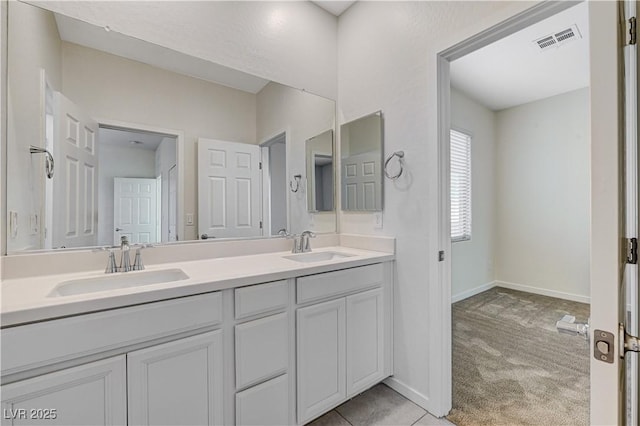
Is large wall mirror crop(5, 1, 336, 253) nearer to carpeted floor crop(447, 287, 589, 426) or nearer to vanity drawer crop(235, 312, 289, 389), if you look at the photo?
vanity drawer crop(235, 312, 289, 389)

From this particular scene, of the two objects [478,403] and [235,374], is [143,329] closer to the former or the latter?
[235,374]

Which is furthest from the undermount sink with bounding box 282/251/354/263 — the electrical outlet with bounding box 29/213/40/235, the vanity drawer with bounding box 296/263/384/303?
the electrical outlet with bounding box 29/213/40/235

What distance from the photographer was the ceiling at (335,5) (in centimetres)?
223

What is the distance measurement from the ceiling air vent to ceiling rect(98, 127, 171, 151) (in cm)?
311

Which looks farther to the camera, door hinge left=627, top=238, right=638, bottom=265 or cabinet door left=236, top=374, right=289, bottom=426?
cabinet door left=236, top=374, right=289, bottom=426

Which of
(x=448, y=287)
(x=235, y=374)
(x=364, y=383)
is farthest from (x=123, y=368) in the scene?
(x=448, y=287)

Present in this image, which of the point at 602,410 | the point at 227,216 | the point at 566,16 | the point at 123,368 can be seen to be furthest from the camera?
the point at 566,16

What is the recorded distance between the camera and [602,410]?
58cm

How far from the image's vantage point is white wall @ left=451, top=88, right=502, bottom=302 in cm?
367

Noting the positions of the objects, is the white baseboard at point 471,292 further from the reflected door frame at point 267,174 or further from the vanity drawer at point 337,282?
the reflected door frame at point 267,174

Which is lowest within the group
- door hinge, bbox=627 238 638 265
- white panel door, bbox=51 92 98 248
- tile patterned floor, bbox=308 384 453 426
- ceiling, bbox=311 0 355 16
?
tile patterned floor, bbox=308 384 453 426

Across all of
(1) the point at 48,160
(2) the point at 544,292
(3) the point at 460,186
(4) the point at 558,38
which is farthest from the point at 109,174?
(2) the point at 544,292

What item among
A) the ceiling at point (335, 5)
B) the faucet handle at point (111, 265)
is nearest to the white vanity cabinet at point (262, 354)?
the faucet handle at point (111, 265)

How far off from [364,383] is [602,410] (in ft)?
4.40
